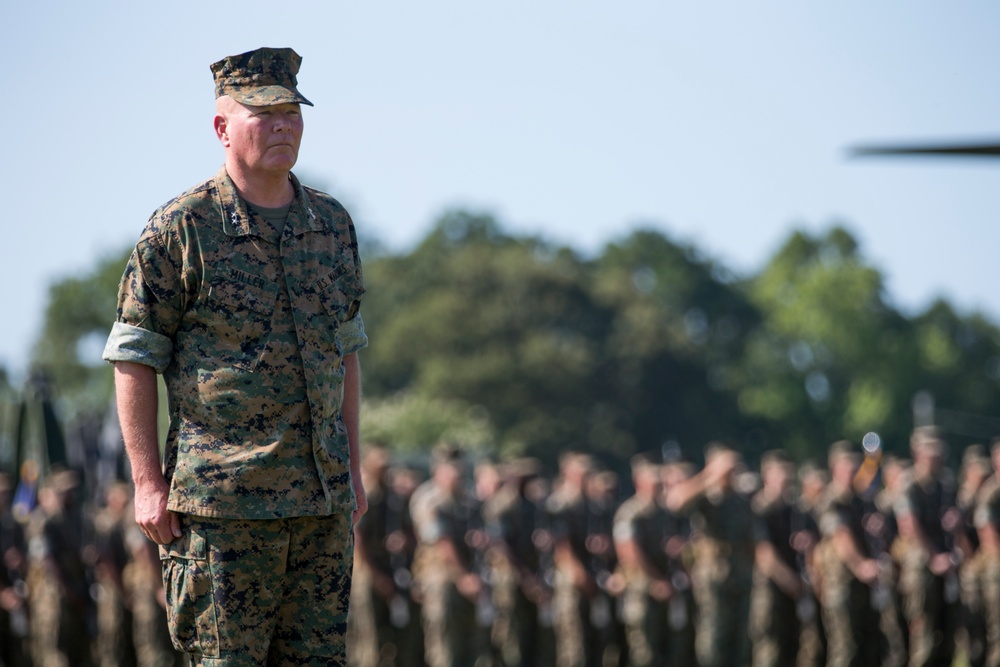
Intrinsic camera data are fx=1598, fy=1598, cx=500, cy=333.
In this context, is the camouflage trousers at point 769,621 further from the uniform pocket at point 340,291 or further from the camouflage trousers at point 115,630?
the uniform pocket at point 340,291

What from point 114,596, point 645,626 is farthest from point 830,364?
point 114,596

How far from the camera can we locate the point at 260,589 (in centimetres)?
409

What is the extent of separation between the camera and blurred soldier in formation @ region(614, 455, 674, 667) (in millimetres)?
13555

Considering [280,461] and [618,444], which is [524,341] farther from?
[280,461]

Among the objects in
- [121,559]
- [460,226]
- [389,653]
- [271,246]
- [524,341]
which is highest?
[460,226]

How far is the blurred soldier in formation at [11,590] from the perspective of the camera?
14.2 meters

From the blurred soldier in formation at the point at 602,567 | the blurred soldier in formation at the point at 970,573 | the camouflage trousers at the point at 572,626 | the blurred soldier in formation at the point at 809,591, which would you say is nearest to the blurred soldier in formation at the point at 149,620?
the camouflage trousers at the point at 572,626

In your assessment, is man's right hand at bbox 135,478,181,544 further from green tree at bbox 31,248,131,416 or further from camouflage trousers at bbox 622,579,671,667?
green tree at bbox 31,248,131,416

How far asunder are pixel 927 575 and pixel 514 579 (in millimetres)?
3573

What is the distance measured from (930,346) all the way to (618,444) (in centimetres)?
2525

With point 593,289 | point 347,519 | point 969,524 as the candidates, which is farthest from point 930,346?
point 347,519

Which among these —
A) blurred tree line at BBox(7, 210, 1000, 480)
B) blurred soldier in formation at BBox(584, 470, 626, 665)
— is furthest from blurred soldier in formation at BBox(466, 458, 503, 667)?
blurred tree line at BBox(7, 210, 1000, 480)

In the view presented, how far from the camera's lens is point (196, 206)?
4.18 metres

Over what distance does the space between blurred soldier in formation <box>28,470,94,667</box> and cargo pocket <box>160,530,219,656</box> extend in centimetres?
966
